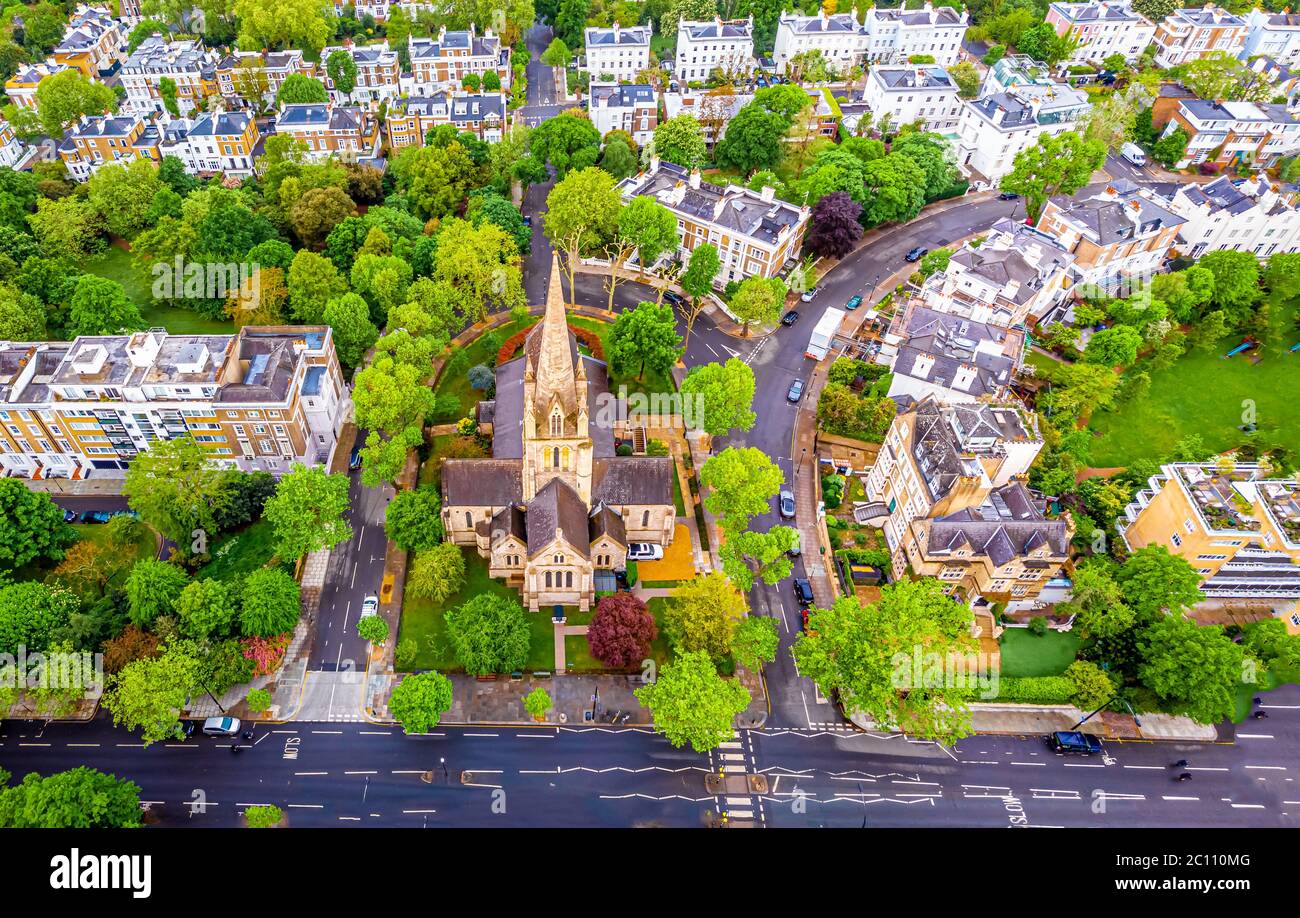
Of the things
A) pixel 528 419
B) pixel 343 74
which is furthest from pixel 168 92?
pixel 528 419

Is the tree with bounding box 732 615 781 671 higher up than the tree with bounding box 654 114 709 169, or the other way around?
the tree with bounding box 654 114 709 169

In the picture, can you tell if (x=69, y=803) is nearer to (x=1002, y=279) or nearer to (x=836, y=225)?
(x=836, y=225)

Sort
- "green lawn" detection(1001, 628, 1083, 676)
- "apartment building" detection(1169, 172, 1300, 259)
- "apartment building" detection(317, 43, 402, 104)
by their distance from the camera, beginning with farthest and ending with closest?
"apartment building" detection(317, 43, 402, 104), "apartment building" detection(1169, 172, 1300, 259), "green lawn" detection(1001, 628, 1083, 676)

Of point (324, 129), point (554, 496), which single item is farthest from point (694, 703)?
point (324, 129)

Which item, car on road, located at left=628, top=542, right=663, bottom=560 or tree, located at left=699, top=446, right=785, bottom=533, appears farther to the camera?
car on road, located at left=628, top=542, right=663, bottom=560

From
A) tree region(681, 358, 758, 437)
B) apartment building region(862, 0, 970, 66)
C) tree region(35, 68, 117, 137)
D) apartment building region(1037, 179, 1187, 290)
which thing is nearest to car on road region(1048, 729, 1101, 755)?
tree region(681, 358, 758, 437)

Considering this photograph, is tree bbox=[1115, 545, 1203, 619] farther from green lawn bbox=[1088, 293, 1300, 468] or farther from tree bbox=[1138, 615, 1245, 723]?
green lawn bbox=[1088, 293, 1300, 468]

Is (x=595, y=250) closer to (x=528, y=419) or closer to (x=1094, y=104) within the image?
(x=528, y=419)

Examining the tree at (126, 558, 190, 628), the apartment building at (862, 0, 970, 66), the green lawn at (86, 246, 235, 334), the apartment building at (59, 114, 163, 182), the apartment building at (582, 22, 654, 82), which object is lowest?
the tree at (126, 558, 190, 628)
